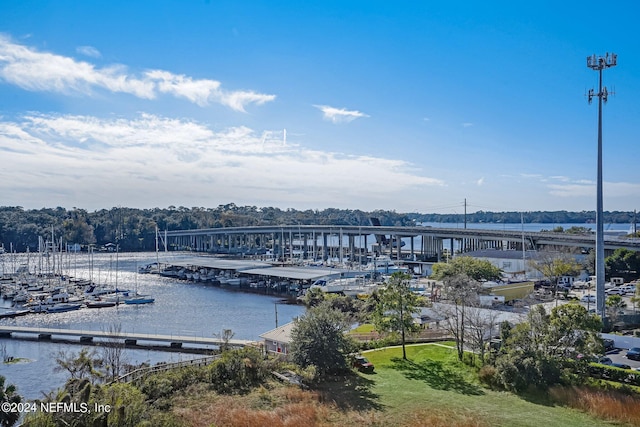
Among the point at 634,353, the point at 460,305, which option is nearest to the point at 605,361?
the point at 634,353

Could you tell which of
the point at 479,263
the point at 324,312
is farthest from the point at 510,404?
the point at 479,263

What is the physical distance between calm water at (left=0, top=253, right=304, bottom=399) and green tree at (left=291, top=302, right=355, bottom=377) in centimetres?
1565

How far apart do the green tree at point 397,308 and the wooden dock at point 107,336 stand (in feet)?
45.4

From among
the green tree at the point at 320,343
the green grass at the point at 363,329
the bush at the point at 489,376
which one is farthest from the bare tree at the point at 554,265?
the green tree at the point at 320,343

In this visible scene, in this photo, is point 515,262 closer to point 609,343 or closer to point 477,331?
point 609,343

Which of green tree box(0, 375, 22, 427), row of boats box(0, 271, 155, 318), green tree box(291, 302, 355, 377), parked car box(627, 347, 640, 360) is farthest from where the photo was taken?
row of boats box(0, 271, 155, 318)

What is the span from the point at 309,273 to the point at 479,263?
3215 cm

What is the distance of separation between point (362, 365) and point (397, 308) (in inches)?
198

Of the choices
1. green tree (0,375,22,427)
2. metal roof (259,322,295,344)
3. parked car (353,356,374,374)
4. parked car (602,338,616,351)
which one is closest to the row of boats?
metal roof (259,322,295,344)

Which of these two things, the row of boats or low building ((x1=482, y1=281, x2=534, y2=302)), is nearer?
low building ((x1=482, y1=281, x2=534, y2=302))

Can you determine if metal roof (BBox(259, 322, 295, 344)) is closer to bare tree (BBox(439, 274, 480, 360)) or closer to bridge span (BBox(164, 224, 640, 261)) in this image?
bare tree (BBox(439, 274, 480, 360))

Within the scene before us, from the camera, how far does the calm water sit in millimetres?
36219

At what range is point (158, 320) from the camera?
55219mm

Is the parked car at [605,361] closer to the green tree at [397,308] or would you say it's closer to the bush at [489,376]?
the bush at [489,376]
